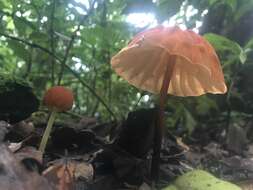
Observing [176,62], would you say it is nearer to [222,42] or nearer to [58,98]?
[222,42]

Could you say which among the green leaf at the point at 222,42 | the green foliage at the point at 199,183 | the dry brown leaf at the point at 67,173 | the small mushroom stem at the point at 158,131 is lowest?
the green foliage at the point at 199,183

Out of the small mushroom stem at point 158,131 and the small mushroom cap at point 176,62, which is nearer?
the small mushroom cap at point 176,62

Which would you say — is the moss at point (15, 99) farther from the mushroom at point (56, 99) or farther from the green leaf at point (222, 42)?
the green leaf at point (222, 42)

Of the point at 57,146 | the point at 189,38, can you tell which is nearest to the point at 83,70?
the point at 57,146

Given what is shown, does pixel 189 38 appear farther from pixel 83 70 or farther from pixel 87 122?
pixel 83 70

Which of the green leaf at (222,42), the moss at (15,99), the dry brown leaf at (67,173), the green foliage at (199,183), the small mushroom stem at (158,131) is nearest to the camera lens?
the dry brown leaf at (67,173)

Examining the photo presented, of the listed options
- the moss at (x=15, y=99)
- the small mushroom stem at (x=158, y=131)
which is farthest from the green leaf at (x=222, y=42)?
the moss at (x=15, y=99)
